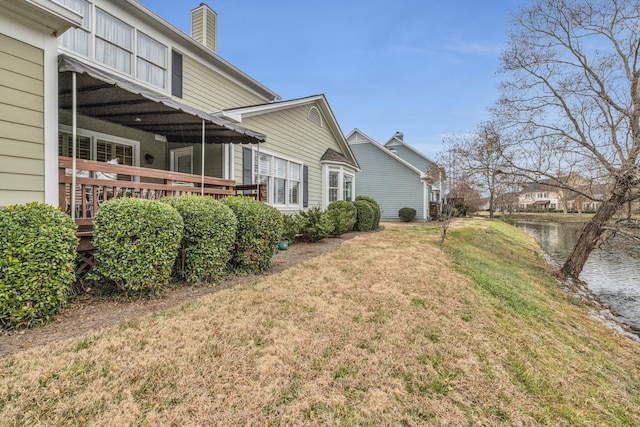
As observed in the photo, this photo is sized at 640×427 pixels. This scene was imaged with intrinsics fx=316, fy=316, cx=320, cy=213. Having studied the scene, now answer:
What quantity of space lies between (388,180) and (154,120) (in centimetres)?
1716

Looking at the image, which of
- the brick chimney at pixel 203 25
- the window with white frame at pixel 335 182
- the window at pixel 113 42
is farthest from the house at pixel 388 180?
the window at pixel 113 42

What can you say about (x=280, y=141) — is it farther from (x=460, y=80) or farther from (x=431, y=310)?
(x=460, y=80)

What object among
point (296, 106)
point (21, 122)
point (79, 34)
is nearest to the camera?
point (21, 122)

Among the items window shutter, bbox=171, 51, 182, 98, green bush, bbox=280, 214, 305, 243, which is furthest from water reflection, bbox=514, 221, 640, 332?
window shutter, bbox=171, 51, 182, 98

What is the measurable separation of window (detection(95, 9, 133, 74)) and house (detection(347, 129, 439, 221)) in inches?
651

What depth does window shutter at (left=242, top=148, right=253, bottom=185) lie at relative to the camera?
8953 mm

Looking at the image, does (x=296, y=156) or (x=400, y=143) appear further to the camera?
(x=400, y=143)

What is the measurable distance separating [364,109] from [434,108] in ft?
24.1

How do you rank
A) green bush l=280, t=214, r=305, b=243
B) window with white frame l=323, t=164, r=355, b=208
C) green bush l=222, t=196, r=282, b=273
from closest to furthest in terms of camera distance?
green bush l=222, t=196, r=282, b=273 → green bush l=280, t=214, r=305, b=243 → window with white frame l=323, t=164, r=355, b=208

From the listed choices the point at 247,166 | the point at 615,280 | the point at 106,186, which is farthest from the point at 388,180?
the point at 106,186

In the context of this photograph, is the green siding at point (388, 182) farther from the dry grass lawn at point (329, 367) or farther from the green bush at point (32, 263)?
the green bush at point (32, 263)

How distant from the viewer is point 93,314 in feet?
11.7

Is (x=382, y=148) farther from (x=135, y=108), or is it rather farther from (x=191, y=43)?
(x=135, y=108)

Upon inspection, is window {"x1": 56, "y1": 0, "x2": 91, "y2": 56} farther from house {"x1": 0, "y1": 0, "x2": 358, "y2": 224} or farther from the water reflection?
the water reflection
